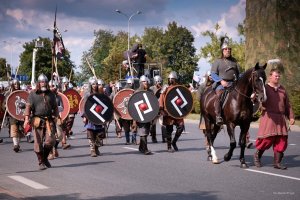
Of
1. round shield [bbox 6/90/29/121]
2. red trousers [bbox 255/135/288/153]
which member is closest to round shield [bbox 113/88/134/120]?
round shield [bbox 6/90/29/121]

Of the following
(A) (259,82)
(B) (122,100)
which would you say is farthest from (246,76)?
(B) (122,100)

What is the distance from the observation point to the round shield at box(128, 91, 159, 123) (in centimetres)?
1326

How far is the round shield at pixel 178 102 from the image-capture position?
527 inches

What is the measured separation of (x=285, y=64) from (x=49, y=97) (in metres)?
14.5

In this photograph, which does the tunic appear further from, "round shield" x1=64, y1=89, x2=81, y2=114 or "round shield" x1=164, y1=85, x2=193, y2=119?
"round shield" x1=64, y1=89, x2=81, y2=114

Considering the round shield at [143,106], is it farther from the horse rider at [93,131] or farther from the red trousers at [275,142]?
the red trousers at [275,142]

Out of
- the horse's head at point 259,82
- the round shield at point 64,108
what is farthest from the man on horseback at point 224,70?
the round shield at point 64,108

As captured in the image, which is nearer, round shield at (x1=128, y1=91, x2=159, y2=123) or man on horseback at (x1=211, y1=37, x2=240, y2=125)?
man on horseback at (x1=211, y1=37, x2=240, y2=125)

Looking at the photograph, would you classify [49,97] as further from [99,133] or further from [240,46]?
[240,46]

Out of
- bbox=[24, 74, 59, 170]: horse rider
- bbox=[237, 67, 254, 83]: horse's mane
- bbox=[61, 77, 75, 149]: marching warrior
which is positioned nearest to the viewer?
bbox=[237, 67, 254, 83]: horse's mane

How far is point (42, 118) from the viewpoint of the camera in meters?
11.0

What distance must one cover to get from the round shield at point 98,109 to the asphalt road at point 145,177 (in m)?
0.84

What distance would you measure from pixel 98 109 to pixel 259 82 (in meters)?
4.50

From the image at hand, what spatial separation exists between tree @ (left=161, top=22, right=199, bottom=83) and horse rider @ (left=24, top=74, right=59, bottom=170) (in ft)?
261
